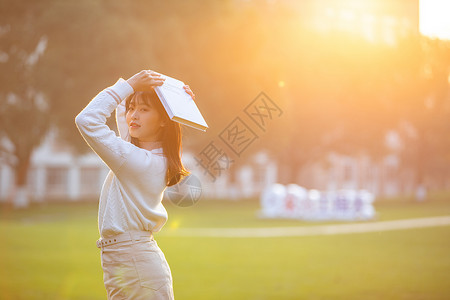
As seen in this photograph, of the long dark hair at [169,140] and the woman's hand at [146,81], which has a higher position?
the woman's hand at [146,81]

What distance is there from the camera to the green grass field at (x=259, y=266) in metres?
7.94

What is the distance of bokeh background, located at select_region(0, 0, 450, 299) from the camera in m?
9.38

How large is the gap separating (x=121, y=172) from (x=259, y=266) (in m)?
8.09

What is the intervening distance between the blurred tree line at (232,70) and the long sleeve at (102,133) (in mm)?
18198

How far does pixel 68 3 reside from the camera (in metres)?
20.8

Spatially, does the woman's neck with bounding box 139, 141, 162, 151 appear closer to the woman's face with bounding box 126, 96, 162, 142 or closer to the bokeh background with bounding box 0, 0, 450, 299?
the woman's face with bounding box 126, 96, 162, 142

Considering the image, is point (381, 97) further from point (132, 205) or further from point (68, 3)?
point (132, 205)

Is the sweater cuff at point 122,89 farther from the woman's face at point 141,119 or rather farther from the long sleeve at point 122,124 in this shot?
Answer: the long sleeve at point 122,124

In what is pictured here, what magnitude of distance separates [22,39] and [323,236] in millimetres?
14723

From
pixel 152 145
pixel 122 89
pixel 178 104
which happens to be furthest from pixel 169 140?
pixel 122 89

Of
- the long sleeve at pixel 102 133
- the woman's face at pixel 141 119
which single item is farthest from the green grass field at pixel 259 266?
the long sleeve at pixel 102 133

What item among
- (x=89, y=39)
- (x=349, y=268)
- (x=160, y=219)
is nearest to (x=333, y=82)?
(x=89, y=39)

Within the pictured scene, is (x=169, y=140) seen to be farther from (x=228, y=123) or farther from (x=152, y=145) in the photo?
(x=228, y=123)

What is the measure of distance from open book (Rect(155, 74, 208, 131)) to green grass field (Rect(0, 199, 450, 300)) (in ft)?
16.6
